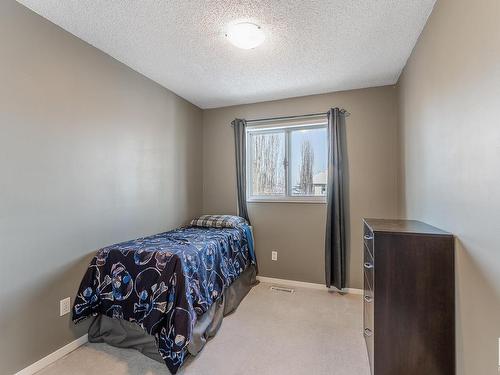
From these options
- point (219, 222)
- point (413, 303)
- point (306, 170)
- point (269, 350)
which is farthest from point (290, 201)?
point (413, 303)

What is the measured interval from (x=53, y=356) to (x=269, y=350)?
1589 mm

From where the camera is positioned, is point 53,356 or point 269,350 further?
point 269,350

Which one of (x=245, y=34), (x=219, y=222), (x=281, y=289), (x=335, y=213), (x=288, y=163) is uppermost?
(x=245, y=34)

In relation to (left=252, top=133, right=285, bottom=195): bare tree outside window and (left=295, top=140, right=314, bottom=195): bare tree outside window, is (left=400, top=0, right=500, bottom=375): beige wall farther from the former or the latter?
(left=252, top=133, right=285, bottom=195): bare tree outside window

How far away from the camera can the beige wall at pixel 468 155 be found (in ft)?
3.32

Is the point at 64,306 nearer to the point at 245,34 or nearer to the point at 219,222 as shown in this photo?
the point at 219,222

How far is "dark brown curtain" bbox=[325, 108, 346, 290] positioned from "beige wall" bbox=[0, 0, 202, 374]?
212 centimetres

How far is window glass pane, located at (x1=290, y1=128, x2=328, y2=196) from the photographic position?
3250mm

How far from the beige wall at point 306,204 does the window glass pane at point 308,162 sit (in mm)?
243

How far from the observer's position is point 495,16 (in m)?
0.98

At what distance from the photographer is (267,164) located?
3.55 m

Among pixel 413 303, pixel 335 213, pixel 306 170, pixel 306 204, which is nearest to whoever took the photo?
pixel 413 303

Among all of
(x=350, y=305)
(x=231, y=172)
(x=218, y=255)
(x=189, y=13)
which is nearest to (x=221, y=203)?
(x=231, y=172)

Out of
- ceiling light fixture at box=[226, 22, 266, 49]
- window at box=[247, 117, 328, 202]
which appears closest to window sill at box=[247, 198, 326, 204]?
window at box=[247, 117, 328, 202]
